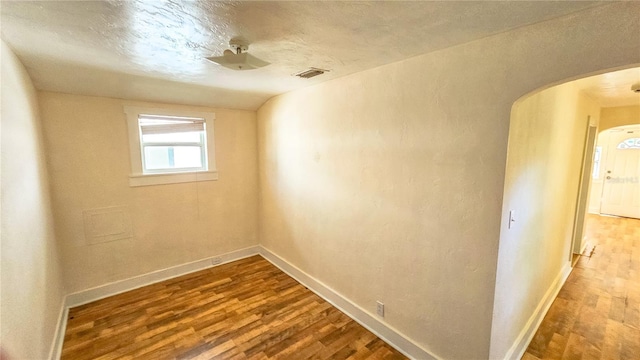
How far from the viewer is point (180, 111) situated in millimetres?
3402

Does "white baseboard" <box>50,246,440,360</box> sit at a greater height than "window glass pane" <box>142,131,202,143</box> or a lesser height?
lesser

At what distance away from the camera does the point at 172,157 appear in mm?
3508

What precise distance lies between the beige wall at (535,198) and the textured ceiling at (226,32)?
629mm

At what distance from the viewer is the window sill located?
3.19 m

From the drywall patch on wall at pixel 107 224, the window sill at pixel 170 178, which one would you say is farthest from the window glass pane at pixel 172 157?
the drywall patch on wall at pixel 107 224

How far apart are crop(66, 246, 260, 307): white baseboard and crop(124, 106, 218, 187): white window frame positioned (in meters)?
1.17

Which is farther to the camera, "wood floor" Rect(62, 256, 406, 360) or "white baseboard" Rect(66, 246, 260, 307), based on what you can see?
"white baseboard" Rect(66, 246, 260, 307)

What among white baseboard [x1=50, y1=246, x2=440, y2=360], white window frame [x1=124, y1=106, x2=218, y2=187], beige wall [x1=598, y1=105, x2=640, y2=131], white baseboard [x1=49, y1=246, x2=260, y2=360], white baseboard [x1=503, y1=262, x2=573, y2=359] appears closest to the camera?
white baseboard [x1=503, y1=262, x2=573, y2=359]

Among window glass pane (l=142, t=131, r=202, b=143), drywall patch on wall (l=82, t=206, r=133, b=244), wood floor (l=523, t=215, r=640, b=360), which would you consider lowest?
wood floor (l=523, t=215, r=640, b=360)

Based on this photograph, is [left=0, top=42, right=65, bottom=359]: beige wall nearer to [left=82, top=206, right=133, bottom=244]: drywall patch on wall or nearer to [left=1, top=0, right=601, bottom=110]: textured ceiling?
[left=1, top=0, right=601, bottom=110]: textured ceiling

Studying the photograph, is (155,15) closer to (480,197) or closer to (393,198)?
(393,198)

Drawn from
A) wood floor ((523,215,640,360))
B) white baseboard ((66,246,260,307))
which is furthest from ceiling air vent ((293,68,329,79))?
wood floor ((523,215,640,360))

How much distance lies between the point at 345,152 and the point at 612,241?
5564 mm

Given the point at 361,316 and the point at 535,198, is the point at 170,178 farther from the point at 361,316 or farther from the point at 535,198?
the point at 535,198
